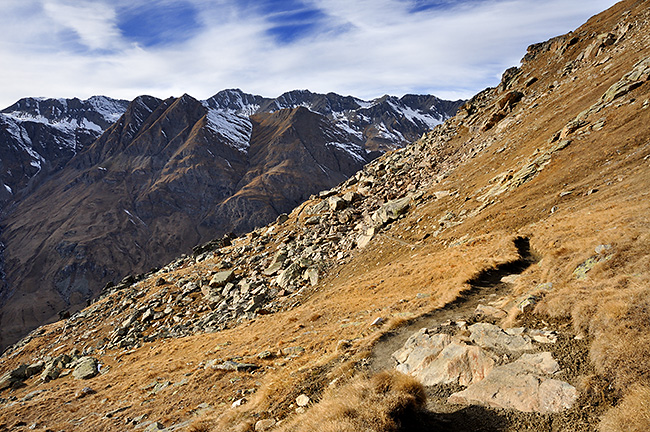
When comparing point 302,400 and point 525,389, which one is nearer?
point 525,389

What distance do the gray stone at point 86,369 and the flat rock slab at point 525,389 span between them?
32.3m

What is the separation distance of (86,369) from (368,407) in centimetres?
3264

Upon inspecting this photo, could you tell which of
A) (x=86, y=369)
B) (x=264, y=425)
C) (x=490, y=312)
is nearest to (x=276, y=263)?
(x=86, y=369)

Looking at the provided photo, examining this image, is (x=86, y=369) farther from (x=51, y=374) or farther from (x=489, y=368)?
(x=489, y=368)

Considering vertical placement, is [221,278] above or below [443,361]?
below

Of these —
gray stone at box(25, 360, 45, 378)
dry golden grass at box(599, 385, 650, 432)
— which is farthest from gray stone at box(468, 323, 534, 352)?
gray stone at box(25, 360, 45, 378)

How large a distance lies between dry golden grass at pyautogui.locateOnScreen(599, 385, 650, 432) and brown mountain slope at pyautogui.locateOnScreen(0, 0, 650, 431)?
0.09ft

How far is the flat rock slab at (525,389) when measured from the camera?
6.37 m

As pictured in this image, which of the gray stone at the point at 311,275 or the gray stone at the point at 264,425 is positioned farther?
the gray stone at the point at 311,275

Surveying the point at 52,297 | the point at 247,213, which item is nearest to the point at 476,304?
the point at 247,213

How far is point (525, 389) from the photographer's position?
6.85 meters

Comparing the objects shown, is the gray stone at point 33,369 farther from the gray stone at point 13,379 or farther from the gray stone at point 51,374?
the gray stone at point 51,374

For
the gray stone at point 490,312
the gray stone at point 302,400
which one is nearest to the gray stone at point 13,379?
the gray stone at point 302,400

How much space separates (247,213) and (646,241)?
179583mm
